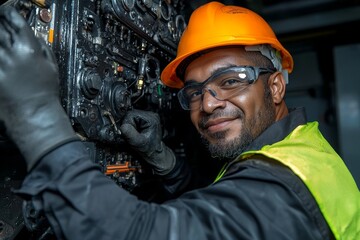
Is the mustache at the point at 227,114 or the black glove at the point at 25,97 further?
the mustache at the point at 227,114

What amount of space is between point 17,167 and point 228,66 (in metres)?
0.99

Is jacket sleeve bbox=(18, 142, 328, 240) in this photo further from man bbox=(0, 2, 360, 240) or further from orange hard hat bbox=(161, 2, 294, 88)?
orange hard hat bbox=(161, 2, 294, 88)

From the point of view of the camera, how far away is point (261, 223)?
0.94m

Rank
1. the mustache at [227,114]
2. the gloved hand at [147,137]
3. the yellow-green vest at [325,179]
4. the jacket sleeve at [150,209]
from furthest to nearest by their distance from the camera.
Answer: the gloved hand at [147,137] → the mustache at [227,114] → the yellow-green vest at [325,179] → the jacket sleeve at [150,209]

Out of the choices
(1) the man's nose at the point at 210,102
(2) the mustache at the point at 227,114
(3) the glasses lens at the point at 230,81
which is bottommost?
(2) the mustache at the point at 227,114

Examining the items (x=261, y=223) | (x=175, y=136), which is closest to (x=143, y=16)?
(x=175, y=136)

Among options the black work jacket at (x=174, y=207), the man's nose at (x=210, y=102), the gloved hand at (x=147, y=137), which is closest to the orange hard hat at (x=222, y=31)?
the man's nose at (x=210, y=102)

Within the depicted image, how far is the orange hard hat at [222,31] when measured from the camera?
62.6 inches

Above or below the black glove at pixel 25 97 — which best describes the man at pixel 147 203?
below

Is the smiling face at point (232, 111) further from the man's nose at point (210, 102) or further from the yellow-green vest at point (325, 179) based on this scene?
the yellow-green vest at point (325, 179)

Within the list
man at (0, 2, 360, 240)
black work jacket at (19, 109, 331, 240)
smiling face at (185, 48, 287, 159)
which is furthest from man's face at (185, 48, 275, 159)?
black work jacket at (19, 109, 331, 240)

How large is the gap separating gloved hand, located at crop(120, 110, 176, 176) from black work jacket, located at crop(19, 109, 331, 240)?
68cm

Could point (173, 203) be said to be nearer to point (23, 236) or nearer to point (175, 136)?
point (23, 236)

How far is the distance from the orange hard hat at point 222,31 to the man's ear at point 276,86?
0.47 feet
